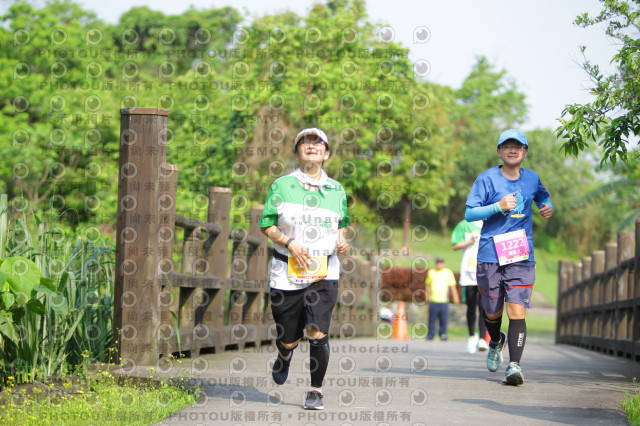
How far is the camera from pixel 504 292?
6.60 meters

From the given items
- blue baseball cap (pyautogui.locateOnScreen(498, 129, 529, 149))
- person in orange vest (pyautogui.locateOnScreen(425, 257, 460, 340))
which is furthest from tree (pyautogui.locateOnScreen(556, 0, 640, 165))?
person in orange vest (pyautogui.locateOnScreen(425, 257, 460, 340))

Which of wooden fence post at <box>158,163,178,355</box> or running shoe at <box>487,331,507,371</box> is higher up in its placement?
wooden fence post at <box>158,163,178,355</box>

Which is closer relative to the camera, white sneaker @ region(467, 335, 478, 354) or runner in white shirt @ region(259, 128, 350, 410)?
runner in white shirt @ region(259, 128, 350, 410)

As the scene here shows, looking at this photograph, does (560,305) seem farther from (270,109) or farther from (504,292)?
(504,292)

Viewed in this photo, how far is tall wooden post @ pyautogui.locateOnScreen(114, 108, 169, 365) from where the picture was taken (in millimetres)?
6168

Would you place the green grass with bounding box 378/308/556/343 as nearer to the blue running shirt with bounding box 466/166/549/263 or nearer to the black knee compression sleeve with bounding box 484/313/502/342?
the black knee compression sleeve with bounding box 484/313/502/342

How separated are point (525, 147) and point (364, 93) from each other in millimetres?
16247

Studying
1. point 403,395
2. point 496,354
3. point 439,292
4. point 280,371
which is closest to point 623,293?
point 496,354

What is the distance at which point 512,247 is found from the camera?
646 centimetres

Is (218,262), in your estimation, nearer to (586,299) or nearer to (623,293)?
(623,293)

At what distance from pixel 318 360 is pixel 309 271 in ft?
1.69

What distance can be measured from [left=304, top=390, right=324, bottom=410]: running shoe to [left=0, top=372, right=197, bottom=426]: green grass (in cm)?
67

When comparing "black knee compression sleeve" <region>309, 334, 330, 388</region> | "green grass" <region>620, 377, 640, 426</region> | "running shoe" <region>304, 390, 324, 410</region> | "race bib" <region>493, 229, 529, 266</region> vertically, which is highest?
"race bib" <region>493, 229, 529, 266</region>

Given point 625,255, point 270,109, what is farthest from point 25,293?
point 270,109
